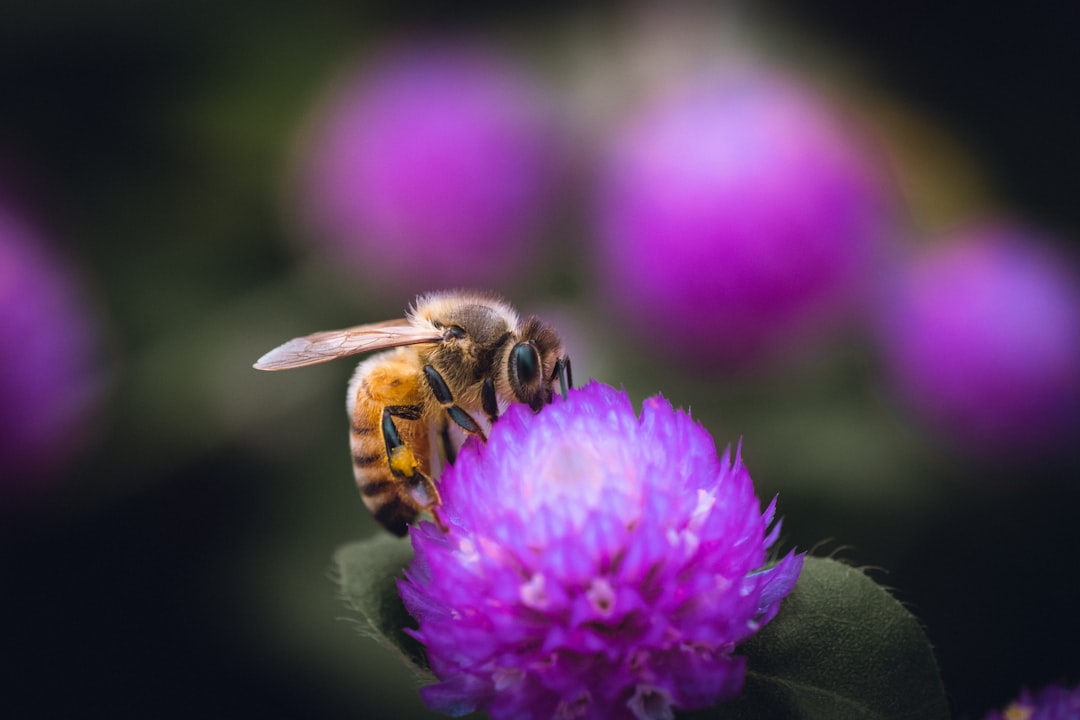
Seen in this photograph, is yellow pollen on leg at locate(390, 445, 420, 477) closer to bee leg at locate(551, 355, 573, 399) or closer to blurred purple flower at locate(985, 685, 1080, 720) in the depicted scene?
bee leg at locate(551, 355, 573, 399)

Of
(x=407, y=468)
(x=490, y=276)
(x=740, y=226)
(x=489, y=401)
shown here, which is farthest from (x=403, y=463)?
(x=490, y=276)

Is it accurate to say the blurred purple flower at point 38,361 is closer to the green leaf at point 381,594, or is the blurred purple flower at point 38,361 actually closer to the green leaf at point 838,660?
the green leaf at point 381,594

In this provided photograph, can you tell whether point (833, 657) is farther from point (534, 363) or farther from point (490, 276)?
point (490, 276)

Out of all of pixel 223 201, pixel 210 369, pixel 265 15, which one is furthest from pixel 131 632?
pixel 265 15

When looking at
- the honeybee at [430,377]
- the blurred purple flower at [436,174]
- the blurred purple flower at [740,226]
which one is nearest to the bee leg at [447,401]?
the honeybee at [430,377]

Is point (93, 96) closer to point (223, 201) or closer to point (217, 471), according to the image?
point (223, 201)

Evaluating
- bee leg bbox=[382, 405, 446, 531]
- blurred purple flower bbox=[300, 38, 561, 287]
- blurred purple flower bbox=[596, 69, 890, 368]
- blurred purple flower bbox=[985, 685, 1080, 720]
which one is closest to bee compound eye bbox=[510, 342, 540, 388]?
bee leg bbox=[382, 405, 446, 531]

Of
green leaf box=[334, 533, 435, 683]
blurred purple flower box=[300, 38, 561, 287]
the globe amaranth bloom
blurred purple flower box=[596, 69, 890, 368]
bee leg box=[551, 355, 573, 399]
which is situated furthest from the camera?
blurred purple flower box=[300, 38, 561, 287]

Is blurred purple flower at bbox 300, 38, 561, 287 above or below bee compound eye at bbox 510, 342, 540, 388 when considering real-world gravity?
above
